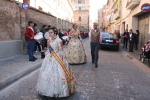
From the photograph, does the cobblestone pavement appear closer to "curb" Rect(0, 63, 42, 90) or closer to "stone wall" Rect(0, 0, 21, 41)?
"curb" Rect(0, 63, 42, 90)

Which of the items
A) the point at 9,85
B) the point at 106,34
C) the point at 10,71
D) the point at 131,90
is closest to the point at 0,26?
the point at 10,71

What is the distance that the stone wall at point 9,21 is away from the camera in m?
9.69

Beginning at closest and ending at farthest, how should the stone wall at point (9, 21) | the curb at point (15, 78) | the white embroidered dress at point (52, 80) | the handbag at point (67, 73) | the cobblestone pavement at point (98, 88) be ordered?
the white embroidered dress at point (52, 80), the handbag at point (67, 73), the cobblestone pavement at point (98, 88), the curb at point (15, 78), the stone wall at point (9, 21)

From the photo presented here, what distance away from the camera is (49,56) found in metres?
4.26

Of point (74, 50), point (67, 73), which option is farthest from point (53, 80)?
point (74, 50)

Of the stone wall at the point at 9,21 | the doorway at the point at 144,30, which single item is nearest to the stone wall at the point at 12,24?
the stone wall at the point at 9,21

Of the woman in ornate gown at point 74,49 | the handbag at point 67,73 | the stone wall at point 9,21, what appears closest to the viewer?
the handbag at point 67,73

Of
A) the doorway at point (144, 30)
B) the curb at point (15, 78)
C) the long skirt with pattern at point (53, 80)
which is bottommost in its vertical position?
the curb at point (15, 78)

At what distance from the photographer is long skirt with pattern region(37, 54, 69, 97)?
4.07 meters

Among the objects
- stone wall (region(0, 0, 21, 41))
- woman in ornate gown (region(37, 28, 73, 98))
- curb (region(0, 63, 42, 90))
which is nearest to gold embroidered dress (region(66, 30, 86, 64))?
curb (region(0, 63, 42, 90))

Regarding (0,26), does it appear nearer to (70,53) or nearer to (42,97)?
(70,53)

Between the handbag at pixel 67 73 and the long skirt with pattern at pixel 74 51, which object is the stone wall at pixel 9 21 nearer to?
the long skirt with pattern at pixel 74 51

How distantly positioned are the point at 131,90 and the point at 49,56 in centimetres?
243

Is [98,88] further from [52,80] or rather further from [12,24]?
[12,24]
